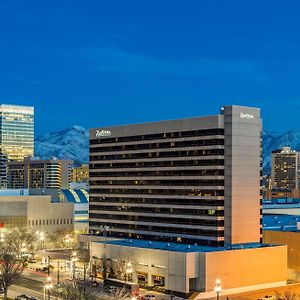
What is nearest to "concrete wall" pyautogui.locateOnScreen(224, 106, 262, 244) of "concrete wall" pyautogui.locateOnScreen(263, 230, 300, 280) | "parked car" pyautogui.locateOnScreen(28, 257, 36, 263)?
"concrete wall" pyautogui.locateOnScreen(263, 230, 300, 280)

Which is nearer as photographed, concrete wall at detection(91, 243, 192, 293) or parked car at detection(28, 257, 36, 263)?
concrete wall at detection(91, 243, 192, 293)

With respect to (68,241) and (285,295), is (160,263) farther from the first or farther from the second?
(68,241)

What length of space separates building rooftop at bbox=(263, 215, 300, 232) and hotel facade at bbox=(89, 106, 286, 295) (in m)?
24.4

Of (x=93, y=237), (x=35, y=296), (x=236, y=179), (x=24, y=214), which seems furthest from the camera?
(x=24, y=214)

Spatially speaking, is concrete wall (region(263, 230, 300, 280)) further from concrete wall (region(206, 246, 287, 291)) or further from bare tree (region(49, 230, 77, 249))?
bare tree (region(49, 230, 77, 249))

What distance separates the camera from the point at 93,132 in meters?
169

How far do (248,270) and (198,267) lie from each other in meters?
11.2

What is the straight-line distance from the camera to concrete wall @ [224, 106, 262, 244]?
132 metres

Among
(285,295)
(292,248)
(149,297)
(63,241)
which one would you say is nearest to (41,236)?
(63,241)

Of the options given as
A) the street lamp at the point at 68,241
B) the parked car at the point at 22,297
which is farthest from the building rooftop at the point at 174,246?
the street lamp at the point at 68,241

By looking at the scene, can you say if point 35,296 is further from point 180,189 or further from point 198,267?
point 180,189

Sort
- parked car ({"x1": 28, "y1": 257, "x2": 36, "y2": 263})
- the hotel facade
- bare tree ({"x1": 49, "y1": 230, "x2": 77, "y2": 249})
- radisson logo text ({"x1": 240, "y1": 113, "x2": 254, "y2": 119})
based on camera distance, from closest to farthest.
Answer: the hotel facade
radisson logo text ({"x1": 240, "y1": 113, "x2": 254, "y2": 119})
parked car ({"x1": 28, "y1": 257, "x2": 36, "y2": 263})
bare tree ({"x1": 49, "y1": 230, "x2": 77, "y2": 249})

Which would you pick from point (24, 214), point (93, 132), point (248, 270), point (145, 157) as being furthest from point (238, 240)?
point (24, 214)

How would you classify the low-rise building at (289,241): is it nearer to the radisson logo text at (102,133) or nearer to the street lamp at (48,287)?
the radisson logo text at (102,133)
